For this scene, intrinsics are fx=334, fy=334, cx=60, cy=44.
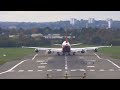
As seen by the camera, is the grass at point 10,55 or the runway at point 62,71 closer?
the runway at point 62,71

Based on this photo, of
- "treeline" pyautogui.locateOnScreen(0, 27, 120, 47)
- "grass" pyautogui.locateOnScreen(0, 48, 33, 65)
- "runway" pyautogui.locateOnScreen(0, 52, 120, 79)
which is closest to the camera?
"runway" pyautogui.locateOnScreen(0, 52, 120, 79)

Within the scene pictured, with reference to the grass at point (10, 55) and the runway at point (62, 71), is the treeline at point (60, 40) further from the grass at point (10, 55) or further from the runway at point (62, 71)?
the runway at point (62, 71)

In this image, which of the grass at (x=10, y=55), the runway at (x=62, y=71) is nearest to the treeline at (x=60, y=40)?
the grass at (x=10, y=55)

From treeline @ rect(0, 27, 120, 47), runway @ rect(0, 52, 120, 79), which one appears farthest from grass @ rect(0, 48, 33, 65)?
runway @ rect(0, 52, 120, 79)

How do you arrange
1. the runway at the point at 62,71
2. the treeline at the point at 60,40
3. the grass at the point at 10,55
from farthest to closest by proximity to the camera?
the treeline at the point at 60,40
the grass at the point at 10,55
the runway at the point at 62,71

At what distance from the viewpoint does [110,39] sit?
55062mm

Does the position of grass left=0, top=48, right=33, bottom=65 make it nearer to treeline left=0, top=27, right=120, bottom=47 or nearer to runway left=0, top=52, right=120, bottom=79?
treeline left=0, top=27, right=120, bottom=47

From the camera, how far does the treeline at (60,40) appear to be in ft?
151

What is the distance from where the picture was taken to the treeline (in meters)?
46.1
